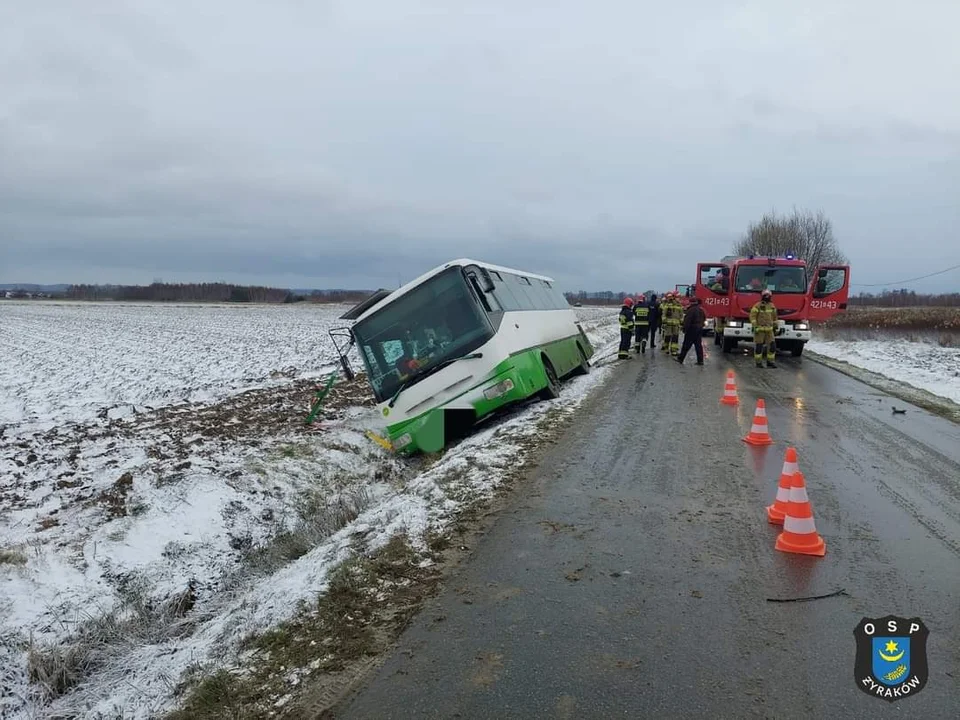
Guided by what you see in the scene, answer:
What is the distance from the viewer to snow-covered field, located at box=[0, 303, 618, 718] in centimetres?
397

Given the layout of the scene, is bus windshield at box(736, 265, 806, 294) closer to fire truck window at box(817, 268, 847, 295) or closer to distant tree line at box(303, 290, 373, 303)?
fire truck window at box(817, 268, 847, 295)

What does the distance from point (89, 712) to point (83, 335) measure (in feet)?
111

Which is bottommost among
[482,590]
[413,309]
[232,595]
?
[232,595]

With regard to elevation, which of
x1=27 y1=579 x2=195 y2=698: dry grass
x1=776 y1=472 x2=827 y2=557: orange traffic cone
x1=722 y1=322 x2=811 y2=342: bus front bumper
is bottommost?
x1=27 y1=579 x2=195 y2=698: dry grass

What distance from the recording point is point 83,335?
105ft

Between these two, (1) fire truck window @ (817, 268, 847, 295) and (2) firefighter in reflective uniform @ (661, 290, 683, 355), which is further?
(2) firefighter in reflective uniform @ (661, 290, 683, 355)

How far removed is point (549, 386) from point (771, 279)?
35.6 feet

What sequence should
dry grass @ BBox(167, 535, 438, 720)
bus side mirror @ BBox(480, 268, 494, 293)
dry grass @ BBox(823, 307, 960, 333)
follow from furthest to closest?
dry grass @ BBox(823, 307, 960, 333)
bus side mirror @ BBox(480, 268, 494, 293)
dry grass @ BBox(167, 535, 438, 720)

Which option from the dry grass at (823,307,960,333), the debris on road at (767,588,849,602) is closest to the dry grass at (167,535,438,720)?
the debris on road at (767,588,849,602)

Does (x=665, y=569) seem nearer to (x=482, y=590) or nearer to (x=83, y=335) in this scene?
(x=482, y=590)

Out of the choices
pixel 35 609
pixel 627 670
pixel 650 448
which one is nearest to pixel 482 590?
pixel 627 670

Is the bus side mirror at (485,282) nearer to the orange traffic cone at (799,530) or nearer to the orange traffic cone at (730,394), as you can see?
the orange traffic cone at (730,394)

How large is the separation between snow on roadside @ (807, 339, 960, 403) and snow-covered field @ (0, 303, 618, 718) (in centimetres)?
744

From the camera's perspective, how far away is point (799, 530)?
4.35 meters
